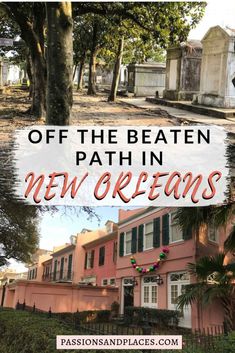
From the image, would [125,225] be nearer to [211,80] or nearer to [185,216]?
[185,216]

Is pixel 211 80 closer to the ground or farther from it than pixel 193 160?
farther from it

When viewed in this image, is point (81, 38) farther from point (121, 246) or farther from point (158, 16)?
point (121, 246)

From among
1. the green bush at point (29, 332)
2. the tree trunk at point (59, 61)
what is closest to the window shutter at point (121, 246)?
the green bush at point (29, 332)

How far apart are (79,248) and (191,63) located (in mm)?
13058

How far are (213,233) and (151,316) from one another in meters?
0.99

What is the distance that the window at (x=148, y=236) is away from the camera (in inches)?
127

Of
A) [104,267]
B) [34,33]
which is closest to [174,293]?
[104,267]

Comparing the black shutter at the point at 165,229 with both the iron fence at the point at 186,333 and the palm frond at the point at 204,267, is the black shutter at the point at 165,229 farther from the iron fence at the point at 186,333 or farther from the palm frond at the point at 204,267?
the iron fence at the point at 186,333

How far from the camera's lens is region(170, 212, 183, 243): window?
10.6ft

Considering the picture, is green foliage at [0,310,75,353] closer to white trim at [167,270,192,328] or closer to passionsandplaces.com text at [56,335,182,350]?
passionsandplaces.com text at [56,335,182,350]

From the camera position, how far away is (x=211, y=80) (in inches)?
457

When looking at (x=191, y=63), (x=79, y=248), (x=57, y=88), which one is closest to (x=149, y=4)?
(x=57, y=88)

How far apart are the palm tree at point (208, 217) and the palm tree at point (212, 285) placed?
21 cm

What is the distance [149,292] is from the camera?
3182mm
